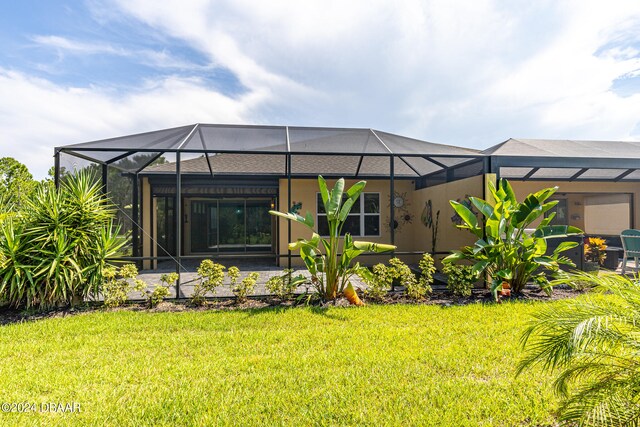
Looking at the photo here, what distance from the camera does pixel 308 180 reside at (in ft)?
33.6

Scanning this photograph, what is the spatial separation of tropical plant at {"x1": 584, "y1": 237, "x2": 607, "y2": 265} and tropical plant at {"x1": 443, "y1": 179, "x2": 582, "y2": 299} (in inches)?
136

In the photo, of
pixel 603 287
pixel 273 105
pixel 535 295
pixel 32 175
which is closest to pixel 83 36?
pixel 273 105

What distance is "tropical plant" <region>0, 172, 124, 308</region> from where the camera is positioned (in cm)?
467

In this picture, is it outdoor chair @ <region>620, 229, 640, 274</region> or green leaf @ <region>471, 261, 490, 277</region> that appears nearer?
green leaf @ <region>471, 261, 490, 277</region>

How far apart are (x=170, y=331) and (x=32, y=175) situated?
22.5 meters

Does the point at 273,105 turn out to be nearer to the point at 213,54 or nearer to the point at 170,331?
the point at 213,54

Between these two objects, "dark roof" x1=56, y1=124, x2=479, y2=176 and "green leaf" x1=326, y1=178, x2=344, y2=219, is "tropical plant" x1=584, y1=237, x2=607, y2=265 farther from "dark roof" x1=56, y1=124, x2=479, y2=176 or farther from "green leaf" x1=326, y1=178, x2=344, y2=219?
"green leaf" x1=326, y1=178, x2=344, y2=219

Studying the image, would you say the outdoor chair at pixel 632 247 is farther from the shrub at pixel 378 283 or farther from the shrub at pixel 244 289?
the shrub at pixel 244 289

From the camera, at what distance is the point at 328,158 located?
9.91 m

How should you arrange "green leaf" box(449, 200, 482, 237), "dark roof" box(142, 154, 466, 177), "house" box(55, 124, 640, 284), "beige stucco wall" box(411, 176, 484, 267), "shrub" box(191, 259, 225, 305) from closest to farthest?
"shrub" box(191, 259, 225, 305), "green leaf" box(449, 200, 482, 237), "house" box(55, 124, 640, 284), "beige stucco wall" box(411, 176, 484, 267), "dark roof" box(142, 154, 466, 177)

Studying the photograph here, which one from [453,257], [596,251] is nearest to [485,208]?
[453,257]

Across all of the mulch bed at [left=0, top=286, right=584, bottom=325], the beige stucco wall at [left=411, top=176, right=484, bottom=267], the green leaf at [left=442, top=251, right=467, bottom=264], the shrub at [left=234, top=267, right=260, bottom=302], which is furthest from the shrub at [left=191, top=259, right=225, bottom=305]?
the beige stucco wall at [left=411, top=176, right=484, bottom=267]

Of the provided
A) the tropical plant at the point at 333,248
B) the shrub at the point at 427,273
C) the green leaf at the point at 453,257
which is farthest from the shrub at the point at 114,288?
the green leaf at the point at 453,257

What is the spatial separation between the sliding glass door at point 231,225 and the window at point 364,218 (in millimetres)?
A: 2394
